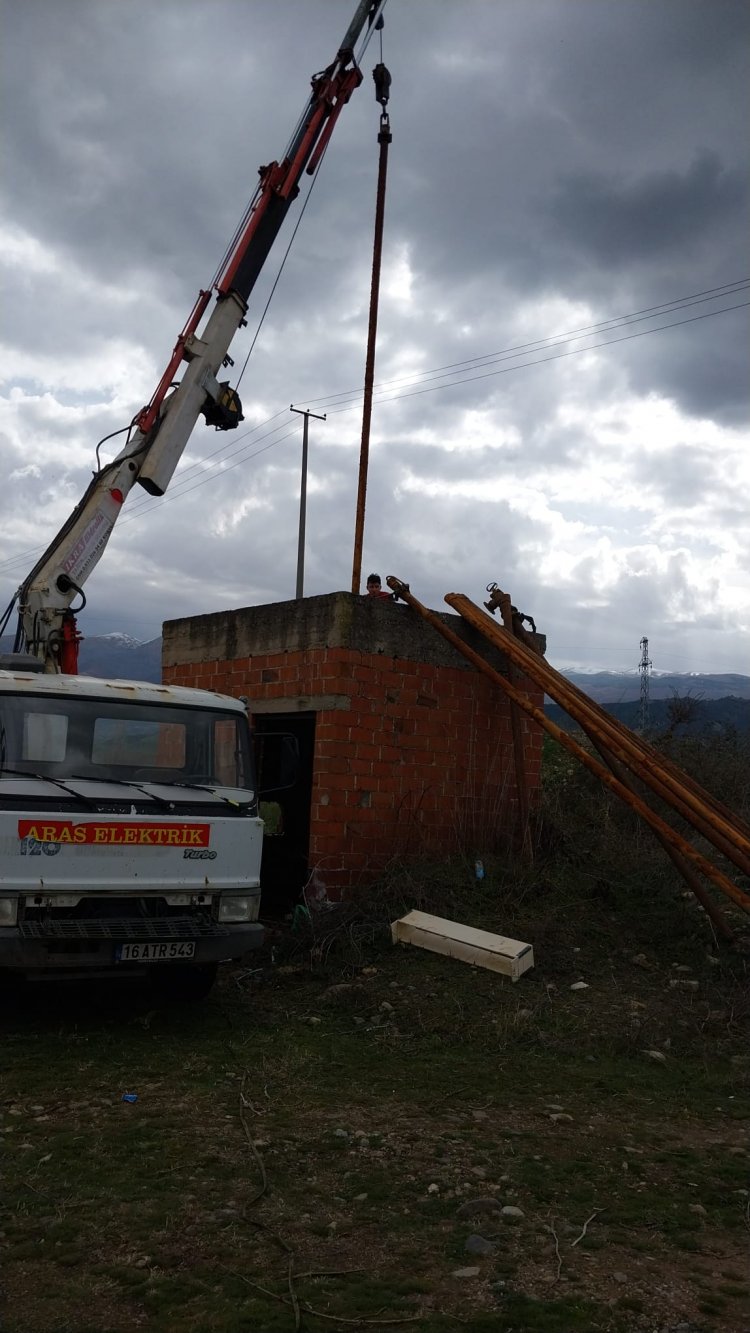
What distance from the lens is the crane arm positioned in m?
9.09

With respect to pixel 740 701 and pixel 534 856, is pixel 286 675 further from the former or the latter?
pixel 740 701

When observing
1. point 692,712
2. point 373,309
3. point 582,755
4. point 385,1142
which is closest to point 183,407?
point 373,309

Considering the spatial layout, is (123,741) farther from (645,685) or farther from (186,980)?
(645,685)

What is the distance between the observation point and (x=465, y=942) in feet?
24.0

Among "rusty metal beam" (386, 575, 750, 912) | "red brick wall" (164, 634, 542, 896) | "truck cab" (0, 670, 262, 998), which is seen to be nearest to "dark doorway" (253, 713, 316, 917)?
"red brick wall" (164, 634, 542, 896)

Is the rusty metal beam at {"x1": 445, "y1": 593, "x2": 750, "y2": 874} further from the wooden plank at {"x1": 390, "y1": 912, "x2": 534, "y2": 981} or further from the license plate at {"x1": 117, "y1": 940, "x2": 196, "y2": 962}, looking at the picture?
the license plate at {"x1": 117, "y1": 940, "x2": 196, "y2": 962}

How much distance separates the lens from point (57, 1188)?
381cm

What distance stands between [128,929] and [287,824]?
151 inches

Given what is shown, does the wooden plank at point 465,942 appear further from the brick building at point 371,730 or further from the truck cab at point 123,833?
the truck cab at point 123,833

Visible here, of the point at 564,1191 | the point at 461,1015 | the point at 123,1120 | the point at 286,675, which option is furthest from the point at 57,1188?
the point at 286,675

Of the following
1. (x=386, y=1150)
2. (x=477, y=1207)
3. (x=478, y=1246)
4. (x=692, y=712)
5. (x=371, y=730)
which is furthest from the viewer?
(x=692, y=712)

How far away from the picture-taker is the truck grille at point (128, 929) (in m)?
5.56

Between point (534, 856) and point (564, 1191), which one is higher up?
point (534, 856)

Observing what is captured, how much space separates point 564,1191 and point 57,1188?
1.96m
